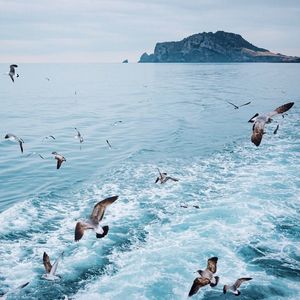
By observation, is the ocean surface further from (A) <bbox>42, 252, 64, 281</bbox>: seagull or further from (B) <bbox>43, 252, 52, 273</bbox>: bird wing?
(B) <bbox>43, 252, 52, 273</bbox>: bird wing

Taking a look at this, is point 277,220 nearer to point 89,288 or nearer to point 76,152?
point 89,288

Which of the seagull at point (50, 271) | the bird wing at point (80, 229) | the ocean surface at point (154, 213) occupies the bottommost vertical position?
the ocean surface at point (154, 213)

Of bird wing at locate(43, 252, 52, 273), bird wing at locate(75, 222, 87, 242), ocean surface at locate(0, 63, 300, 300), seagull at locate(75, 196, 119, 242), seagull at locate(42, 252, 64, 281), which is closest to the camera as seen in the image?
seagull at locate(75, 196, 119, 242)

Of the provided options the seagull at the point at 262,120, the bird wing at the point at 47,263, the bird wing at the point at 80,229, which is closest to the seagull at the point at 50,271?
the bird wing at the point at 47,263

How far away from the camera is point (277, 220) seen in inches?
595

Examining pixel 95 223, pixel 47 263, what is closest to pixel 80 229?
pixel 95 223

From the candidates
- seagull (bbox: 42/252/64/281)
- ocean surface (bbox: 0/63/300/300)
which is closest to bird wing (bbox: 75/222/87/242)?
seagull (bbox: 42/252/64/281)

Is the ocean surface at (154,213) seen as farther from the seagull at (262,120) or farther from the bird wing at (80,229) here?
the seagull at (262,120)

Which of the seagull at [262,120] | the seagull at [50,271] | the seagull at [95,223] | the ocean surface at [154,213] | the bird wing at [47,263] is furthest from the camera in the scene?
the ocean surface at [154,213]

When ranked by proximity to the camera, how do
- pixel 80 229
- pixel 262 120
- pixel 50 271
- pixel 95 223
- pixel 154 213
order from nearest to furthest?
pixel 80 229 < pixel 95 223 < pixel 262 120 < pixel 50 271 < pixel 154 213

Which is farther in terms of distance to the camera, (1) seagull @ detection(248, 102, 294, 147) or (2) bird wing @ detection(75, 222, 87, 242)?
(1) seagull @ detection(248, 102, 294, 147)

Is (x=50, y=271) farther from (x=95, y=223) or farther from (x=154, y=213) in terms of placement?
(x=154, y=213)

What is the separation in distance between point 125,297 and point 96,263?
2.03 m

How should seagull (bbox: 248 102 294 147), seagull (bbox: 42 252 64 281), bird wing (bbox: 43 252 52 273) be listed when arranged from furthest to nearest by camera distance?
seagull (bbox: 42 252 64 281), bird wing (bbox: 43 252 52 273), seagull (bbox: 248 102 294 147)
